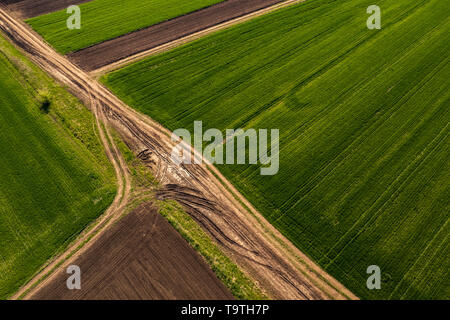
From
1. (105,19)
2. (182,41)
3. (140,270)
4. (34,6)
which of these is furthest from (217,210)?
(34,6)

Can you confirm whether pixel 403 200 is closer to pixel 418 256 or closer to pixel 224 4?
pixel 418 256

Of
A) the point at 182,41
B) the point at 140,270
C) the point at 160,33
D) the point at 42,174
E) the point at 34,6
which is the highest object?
the point at 34,6

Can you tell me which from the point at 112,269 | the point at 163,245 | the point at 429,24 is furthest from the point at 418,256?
the point at 429,24

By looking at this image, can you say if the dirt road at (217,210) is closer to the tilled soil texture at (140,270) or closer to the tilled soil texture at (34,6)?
the tilled soil texture at (140,270)

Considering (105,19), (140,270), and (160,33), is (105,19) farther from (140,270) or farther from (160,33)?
(140,270)

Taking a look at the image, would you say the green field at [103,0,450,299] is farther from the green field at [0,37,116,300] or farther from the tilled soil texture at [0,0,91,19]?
the tilled soil texture at [0,0,91,19]

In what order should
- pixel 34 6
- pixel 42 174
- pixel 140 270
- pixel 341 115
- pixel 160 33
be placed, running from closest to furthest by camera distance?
pixel 140 270 → pixel 42 174 → pixel 341 115 → pixel 160 33 → pixel 34 6

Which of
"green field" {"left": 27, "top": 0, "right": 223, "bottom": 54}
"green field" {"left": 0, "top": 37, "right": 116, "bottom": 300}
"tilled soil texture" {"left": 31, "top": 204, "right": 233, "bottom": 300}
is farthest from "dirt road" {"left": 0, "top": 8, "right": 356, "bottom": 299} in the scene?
"green field" {"left": 27, "top": 0, "right": 223, "bottom": 54}
